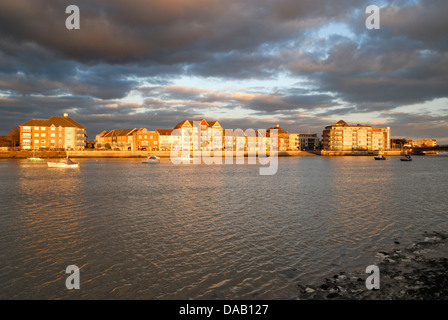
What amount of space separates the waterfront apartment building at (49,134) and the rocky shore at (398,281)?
163276mm

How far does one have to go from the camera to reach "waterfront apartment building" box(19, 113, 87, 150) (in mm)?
151000

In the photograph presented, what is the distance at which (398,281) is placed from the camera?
1170 cm

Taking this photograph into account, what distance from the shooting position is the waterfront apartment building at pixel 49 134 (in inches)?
5945

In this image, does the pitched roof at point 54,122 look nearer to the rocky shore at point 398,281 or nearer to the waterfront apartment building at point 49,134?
the waterfront apartment building at point 49,134

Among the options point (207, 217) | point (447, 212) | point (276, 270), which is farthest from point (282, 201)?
point (276, 270)

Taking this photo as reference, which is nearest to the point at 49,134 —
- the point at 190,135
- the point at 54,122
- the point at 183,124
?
the point at 54,122

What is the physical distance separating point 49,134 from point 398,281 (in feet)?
548

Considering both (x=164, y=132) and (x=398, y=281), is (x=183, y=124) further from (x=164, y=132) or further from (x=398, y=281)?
(x=398, y=281)

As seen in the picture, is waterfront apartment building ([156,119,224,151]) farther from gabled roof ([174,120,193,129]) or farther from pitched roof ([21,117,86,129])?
pitched roof ([21,117,86,129])

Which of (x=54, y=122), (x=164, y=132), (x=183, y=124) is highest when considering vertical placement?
(x=183, y=124)

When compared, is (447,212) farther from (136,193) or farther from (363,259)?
(136,193)

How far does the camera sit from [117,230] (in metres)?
19.4

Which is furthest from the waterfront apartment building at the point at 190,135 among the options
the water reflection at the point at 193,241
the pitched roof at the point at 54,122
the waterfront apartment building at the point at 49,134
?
the water reflection at the point at 193,241

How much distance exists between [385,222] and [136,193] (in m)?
25.3
